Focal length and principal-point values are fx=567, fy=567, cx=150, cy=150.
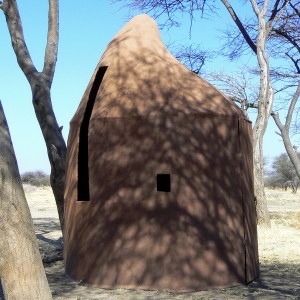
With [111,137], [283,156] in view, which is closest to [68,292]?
[111,137]

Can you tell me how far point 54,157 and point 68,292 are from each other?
10.3 feet

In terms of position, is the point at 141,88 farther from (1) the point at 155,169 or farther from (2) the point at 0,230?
(2) the point at 0,230

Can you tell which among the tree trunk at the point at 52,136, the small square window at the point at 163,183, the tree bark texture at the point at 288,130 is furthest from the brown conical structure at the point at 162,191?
the tree bark texture at the point at 288,130

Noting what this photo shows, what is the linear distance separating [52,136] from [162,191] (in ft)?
11.0

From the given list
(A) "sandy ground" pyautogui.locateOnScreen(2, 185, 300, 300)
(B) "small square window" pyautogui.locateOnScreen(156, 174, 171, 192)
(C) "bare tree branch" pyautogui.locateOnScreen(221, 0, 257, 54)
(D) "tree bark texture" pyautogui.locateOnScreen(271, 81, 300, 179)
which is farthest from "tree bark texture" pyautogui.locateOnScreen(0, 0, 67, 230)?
(D) "tree bark texture" pyautogui.locateOnScreen(271, 81, 300, 179)

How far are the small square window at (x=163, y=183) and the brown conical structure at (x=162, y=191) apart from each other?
1 cm

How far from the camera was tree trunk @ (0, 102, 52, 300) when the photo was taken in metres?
4.23

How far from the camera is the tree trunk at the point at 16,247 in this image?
4.23 meters

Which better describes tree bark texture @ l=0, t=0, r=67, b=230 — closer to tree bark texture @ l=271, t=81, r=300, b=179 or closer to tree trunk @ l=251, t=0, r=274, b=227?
tree trunk @ l=251, t=0, r=274, b=227

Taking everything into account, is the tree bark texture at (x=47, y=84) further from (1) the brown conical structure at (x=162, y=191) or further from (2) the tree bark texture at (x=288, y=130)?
(2) the tree bark texture at (x=288, y=130)

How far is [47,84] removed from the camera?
9570 mm

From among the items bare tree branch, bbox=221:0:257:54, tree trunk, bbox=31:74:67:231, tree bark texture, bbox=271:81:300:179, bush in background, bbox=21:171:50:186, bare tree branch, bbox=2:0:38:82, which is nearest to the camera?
tree trunk, bbox=31:74:67:231

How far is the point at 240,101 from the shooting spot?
17.5m

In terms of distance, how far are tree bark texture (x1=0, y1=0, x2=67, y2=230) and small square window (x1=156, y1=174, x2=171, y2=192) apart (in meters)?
2.74
